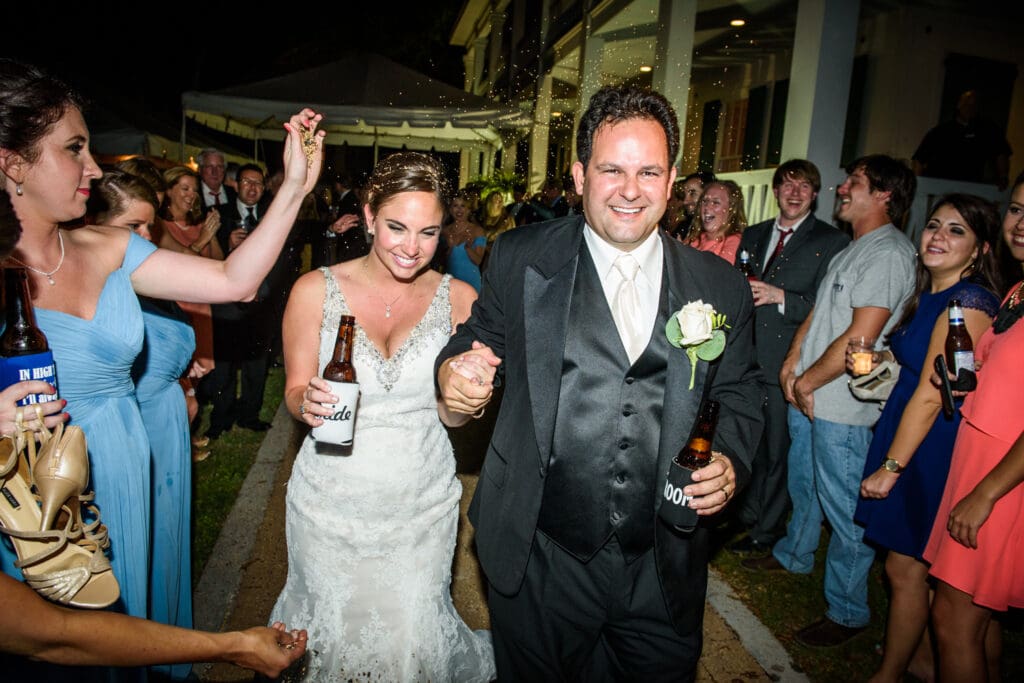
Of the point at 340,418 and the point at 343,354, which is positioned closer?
the point at 340,418

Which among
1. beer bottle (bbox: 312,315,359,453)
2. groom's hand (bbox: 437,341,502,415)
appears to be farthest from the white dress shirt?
beer bottle (bbox: 312,315,359,453)

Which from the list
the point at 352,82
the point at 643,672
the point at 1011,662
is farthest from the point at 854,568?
the point at 352,82

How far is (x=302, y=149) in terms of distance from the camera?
2.38m

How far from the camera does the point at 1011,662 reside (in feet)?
13.2

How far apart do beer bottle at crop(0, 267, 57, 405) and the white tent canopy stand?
9.92 metres

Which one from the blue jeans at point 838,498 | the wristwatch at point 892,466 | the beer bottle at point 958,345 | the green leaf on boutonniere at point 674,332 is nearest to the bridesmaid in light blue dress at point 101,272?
the green leaf on boutonniere at point 674,332

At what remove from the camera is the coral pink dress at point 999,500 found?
8.48ft

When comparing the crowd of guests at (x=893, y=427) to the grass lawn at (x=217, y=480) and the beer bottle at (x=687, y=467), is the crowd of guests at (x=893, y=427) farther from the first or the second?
the grass lawn at (x=217, y=480)

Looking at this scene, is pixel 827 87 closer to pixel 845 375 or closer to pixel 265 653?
pixel 845 375

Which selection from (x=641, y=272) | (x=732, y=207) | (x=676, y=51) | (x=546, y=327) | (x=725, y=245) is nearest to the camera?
(x=546, y=327)

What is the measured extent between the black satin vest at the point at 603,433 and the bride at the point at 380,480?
2.73ft

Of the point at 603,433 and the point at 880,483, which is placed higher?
the point at 603,433

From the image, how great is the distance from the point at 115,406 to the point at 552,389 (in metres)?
1.89

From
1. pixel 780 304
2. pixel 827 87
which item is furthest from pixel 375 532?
pixel 827 87
